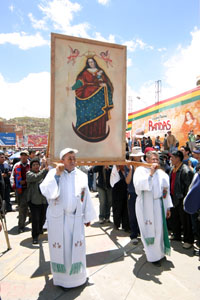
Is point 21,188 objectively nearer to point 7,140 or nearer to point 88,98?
point 88,98

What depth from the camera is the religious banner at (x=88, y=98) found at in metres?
3.99

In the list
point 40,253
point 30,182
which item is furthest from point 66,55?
point 40,253

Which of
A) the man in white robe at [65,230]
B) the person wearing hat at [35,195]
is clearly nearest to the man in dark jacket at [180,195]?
the man in white robe at [65,230]

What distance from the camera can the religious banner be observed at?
13.1 feet

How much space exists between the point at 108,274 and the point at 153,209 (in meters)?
1.23

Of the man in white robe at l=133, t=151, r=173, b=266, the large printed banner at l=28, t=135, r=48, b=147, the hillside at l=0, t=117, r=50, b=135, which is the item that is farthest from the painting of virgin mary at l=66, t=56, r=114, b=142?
the hillside at l=0, t=117, r=50, b=135

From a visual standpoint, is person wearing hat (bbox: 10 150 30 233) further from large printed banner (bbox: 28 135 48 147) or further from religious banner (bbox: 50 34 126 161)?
large printed banner (bbox: 28 135 48 147)

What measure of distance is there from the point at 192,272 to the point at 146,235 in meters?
0.85

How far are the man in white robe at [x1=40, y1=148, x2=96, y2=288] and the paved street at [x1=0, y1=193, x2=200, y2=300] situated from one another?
0.22m

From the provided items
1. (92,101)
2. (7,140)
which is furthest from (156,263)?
(7,140)

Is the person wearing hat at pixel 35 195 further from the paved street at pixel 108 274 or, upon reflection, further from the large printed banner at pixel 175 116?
the large printed banner at pixel 175 116

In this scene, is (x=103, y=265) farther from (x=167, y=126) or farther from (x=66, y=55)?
(x=167, y=126)

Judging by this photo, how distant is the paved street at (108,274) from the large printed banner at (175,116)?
1188cm

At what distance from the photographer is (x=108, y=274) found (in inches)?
137
